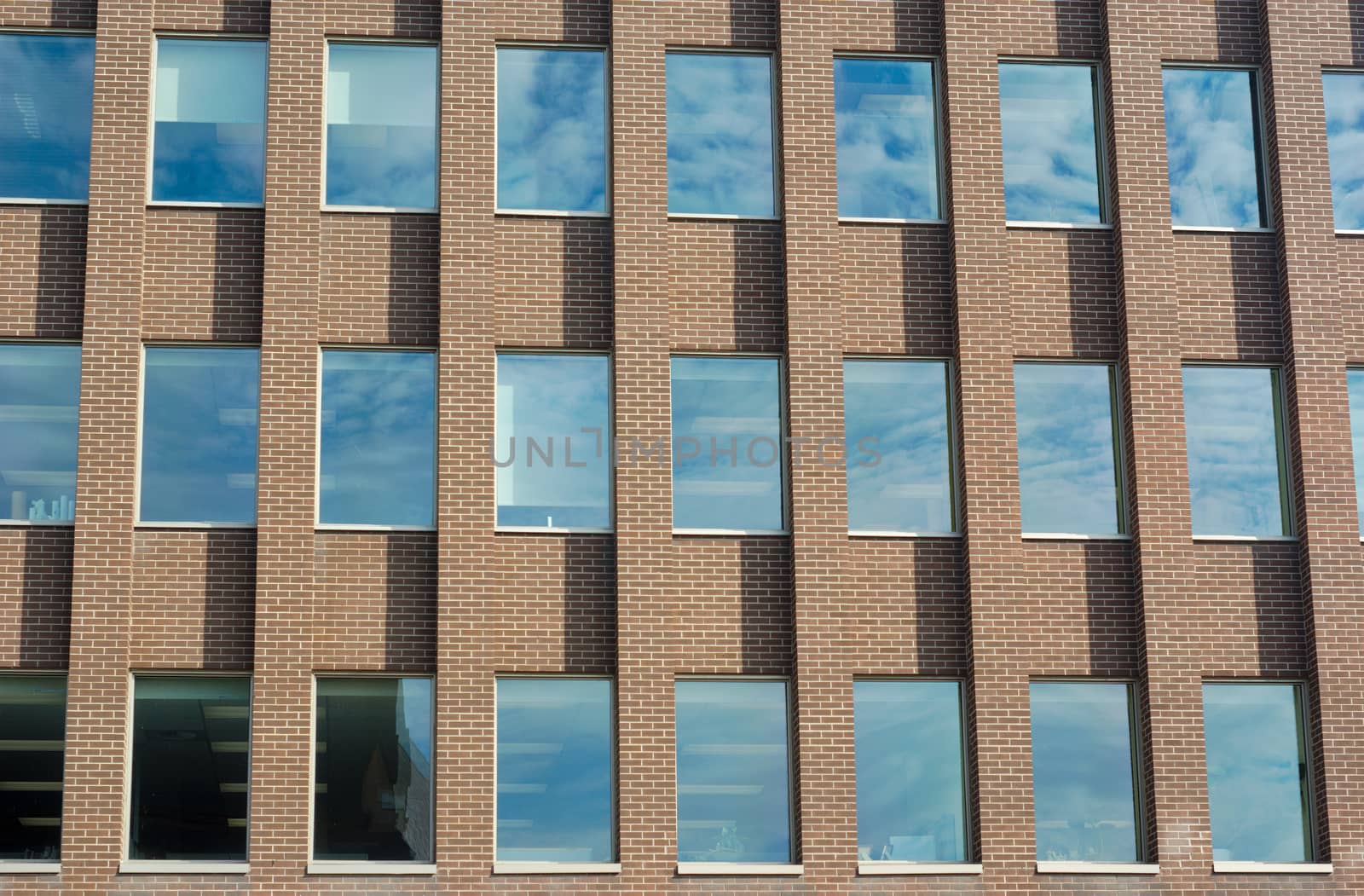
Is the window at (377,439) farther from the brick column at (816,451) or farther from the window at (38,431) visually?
the brick column at (816,451)

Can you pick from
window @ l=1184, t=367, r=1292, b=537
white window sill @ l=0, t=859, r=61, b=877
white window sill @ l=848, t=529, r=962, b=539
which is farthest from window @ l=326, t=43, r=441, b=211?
window @ l=1184, t=367, r=1292, b=537

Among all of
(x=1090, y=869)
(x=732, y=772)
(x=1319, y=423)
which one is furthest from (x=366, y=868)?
(x=1319, y=423)

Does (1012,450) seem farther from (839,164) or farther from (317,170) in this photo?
(317,170)

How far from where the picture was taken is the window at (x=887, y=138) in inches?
869

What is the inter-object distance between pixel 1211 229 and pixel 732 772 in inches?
375

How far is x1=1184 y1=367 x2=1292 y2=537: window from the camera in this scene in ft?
70.7

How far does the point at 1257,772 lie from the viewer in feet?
68.5

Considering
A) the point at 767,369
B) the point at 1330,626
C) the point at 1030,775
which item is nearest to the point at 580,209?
the point at 767,369

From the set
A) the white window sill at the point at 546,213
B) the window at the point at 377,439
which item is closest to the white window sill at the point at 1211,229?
the white window sill at the point at 546,213

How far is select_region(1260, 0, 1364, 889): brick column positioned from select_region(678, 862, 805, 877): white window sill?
660cm

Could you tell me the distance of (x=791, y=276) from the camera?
2134 centimetres

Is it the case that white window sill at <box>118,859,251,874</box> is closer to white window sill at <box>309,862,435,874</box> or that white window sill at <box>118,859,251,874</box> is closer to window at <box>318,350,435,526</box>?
white window sill at <box>309,862,435,874</box>

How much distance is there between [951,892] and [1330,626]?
19.2 ft

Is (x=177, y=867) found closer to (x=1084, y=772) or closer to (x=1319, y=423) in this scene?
(x=1084, y=772)
